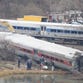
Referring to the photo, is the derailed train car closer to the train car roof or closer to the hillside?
the train car roof

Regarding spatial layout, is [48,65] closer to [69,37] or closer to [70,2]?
[69,37]

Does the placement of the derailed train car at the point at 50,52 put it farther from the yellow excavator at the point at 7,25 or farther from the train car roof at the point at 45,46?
the yellow excavator at the point at 7,25

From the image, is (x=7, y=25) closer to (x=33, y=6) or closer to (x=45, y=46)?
(x=45, y=46)

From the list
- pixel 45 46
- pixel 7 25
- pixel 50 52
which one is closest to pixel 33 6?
pixel 7 25

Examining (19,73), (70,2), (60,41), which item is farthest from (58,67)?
(70,2)

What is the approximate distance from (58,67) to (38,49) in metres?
2.31

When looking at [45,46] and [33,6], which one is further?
[33,6]

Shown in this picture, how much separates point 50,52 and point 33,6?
121ft

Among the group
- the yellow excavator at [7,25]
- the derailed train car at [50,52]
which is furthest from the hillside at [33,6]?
the derailed train car at [50,52]

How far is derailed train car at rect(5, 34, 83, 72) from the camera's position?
31.2 m

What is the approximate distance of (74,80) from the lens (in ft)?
94.7

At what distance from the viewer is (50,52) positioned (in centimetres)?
3312

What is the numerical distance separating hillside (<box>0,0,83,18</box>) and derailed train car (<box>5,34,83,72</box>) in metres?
29.3

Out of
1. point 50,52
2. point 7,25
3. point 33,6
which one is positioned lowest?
point 33,6
